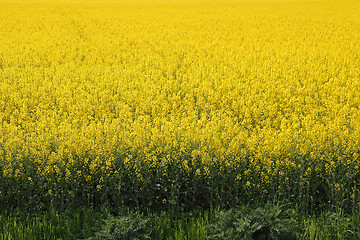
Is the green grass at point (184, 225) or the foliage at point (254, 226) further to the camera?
the green grass at point (184, 225)

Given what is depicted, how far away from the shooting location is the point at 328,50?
13.6 meters

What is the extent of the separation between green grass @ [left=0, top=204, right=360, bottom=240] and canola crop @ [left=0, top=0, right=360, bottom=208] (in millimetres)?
343

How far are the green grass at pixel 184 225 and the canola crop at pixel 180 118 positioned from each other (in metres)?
0.34

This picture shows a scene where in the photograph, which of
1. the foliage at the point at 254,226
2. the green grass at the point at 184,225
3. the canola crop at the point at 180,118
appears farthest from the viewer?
the canola crop at the point at 180,118

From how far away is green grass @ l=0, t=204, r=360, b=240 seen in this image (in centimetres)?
436

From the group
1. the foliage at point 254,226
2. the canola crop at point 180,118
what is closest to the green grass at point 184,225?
the foliage at point 254,226

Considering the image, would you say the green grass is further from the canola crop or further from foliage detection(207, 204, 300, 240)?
the canola crop

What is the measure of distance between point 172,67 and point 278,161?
6.95 m

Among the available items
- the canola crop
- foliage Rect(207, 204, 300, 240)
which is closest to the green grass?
foliage Rect(207, 204, 300, 240)

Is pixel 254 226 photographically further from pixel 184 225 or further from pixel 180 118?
pixel 180 118

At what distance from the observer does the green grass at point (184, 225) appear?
4.36 metres

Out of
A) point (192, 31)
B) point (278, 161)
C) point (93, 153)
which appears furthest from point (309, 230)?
point (192, 31)

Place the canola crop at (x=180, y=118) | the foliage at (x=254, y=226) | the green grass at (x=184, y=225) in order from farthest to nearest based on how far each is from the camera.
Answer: the canola crop at (x=180, y=118) → the green grass at (x=184, y=225) → the foliage at (x=254, y=226)

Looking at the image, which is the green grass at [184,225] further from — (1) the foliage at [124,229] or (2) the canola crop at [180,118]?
(2) the canola crop at [180,118]
